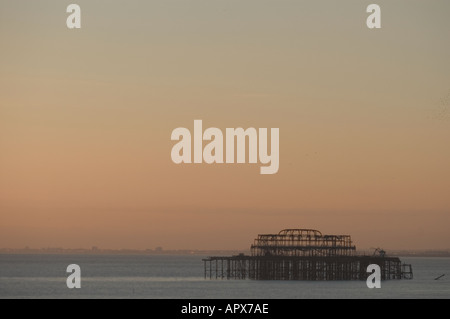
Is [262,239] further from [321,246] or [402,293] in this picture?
[402,293]

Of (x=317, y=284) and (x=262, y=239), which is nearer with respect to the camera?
(x=317, y=284)

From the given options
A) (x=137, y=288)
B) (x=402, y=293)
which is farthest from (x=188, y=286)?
(x=402, y=293)

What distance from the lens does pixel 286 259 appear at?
428ft
